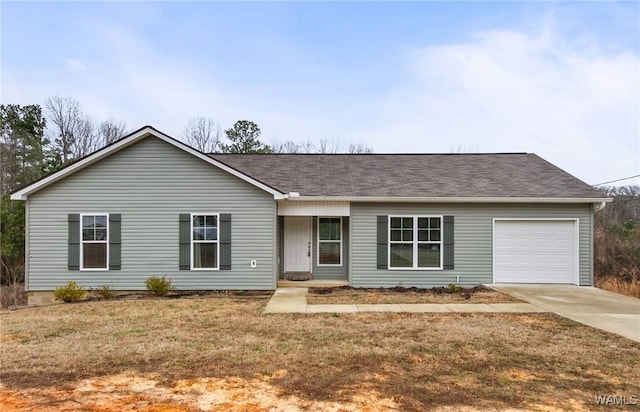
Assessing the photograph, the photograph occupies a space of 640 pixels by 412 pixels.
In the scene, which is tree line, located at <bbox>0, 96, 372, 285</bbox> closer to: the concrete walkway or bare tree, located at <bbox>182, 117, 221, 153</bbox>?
bare tree, located at <bbox>182, 117, 221, 153</bbox>

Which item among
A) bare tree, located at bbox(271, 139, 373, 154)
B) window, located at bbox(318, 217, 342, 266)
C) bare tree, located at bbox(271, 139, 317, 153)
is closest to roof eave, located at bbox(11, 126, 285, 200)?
window, located at bbox(318, 217, 342, 266)

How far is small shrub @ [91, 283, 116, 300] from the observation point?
9.88 meters

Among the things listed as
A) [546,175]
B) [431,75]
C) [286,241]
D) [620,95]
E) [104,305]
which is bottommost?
[104,305]

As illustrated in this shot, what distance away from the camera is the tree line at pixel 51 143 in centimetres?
1714

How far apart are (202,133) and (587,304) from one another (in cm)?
2736

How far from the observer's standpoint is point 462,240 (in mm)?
11031

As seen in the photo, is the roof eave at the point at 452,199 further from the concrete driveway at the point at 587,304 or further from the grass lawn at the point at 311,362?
Answer: the grass lawn at the point at 311,362

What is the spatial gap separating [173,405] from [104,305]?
6327 millimetres

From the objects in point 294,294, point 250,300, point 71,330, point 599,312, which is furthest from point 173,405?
point 599,312

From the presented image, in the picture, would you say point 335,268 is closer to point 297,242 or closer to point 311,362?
point 297,242

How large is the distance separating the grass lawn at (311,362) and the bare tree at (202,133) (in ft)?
76.3

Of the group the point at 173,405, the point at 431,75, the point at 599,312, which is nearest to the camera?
the point at 173,405

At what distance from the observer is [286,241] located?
11953mm

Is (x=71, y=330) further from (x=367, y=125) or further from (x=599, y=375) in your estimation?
(x=367, y=125)
